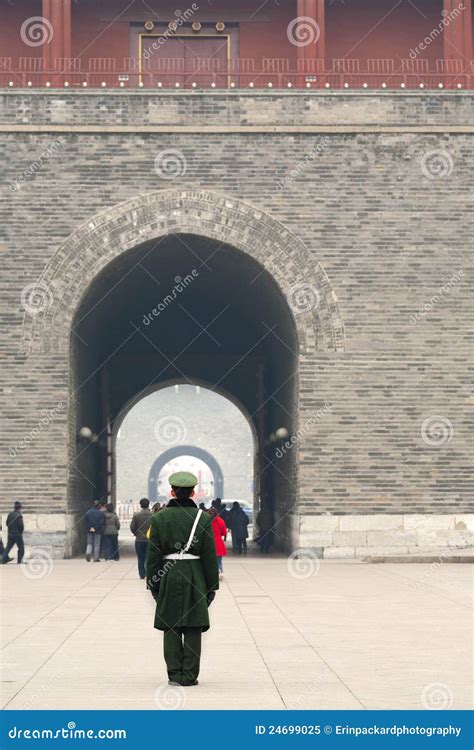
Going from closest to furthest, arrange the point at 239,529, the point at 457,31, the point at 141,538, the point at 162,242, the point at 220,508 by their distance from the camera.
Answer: the point at 141,538 < the point at 162,242 < the point at 457,31 < the point at 239,529 < the point at 220,508

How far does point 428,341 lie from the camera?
20.1 meters

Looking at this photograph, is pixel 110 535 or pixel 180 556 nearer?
pixel 180 556

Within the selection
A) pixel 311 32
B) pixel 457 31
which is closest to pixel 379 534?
pixel 311 32

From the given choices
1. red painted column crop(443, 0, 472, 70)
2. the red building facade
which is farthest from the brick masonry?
the red building facade

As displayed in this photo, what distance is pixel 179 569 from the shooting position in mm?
7371

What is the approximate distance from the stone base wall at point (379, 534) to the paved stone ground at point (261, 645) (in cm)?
339

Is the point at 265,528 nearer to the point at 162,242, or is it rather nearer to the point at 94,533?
the point at 94,533

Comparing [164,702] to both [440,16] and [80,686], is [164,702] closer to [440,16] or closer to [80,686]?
[80,686]

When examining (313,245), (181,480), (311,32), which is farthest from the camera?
(311,32)

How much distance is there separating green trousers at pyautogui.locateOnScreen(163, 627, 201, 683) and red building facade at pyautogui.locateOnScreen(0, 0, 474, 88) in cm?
1699

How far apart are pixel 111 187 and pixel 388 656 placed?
13.2 m

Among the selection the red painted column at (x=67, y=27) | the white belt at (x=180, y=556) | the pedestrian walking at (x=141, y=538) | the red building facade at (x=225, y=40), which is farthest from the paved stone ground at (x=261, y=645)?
the red building facade at (x=225, y=40)

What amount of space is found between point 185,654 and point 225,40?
18.3 meters

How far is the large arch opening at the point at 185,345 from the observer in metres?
21.1
